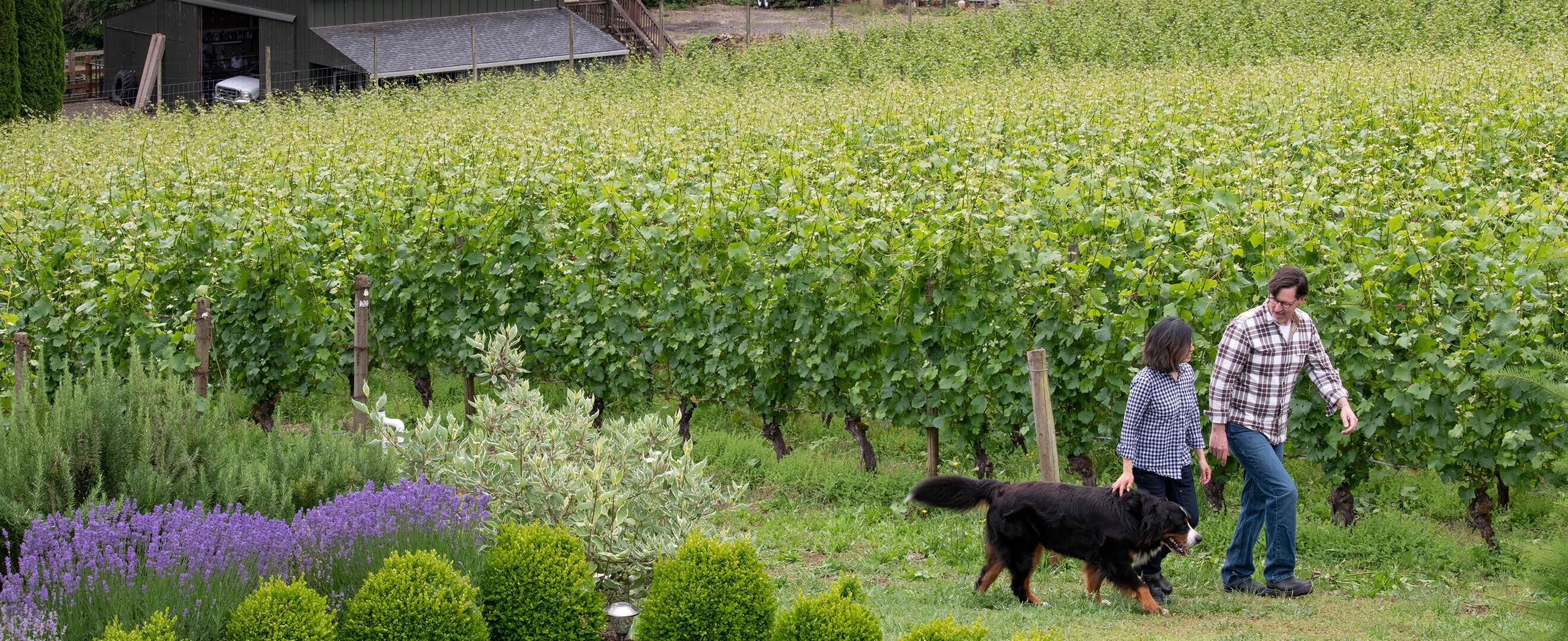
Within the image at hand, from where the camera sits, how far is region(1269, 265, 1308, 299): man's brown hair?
5.80 metres

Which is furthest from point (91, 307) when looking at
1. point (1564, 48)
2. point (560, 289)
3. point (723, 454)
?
point (1564, 48)

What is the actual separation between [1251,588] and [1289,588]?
17 centimetres

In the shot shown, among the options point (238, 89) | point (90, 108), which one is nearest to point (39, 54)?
point (238, 89)

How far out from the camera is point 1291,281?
581cm

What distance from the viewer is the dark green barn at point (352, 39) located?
28.3 metres

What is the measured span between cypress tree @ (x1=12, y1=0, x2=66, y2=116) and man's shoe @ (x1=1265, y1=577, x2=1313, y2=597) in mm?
23477

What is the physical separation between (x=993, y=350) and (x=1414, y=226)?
228 cm

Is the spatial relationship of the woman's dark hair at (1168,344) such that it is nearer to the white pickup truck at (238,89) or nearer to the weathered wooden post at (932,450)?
the weathered wooden post at (932,450)

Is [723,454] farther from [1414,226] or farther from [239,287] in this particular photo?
[1414,226]

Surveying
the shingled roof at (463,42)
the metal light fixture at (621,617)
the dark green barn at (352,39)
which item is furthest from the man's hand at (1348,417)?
the shingled roof at (463,42)

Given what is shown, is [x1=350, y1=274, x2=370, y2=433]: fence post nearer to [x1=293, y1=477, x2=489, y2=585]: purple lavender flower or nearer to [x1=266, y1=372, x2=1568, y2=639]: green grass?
[x1=266, y1=372, x2=1568, y2=639]: green grass

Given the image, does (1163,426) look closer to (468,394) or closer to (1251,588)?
(1251,588)

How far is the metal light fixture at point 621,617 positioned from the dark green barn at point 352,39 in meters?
22.3

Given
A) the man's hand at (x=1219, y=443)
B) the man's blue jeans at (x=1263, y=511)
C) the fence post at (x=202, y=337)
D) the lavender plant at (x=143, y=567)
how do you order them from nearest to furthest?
the lavender plant at (x=143, y=567)
the man's hand at (x=1219, y=443)
the man's blue jeans at (x=1263, y=511)
the fence post at (x=202, y=337)
